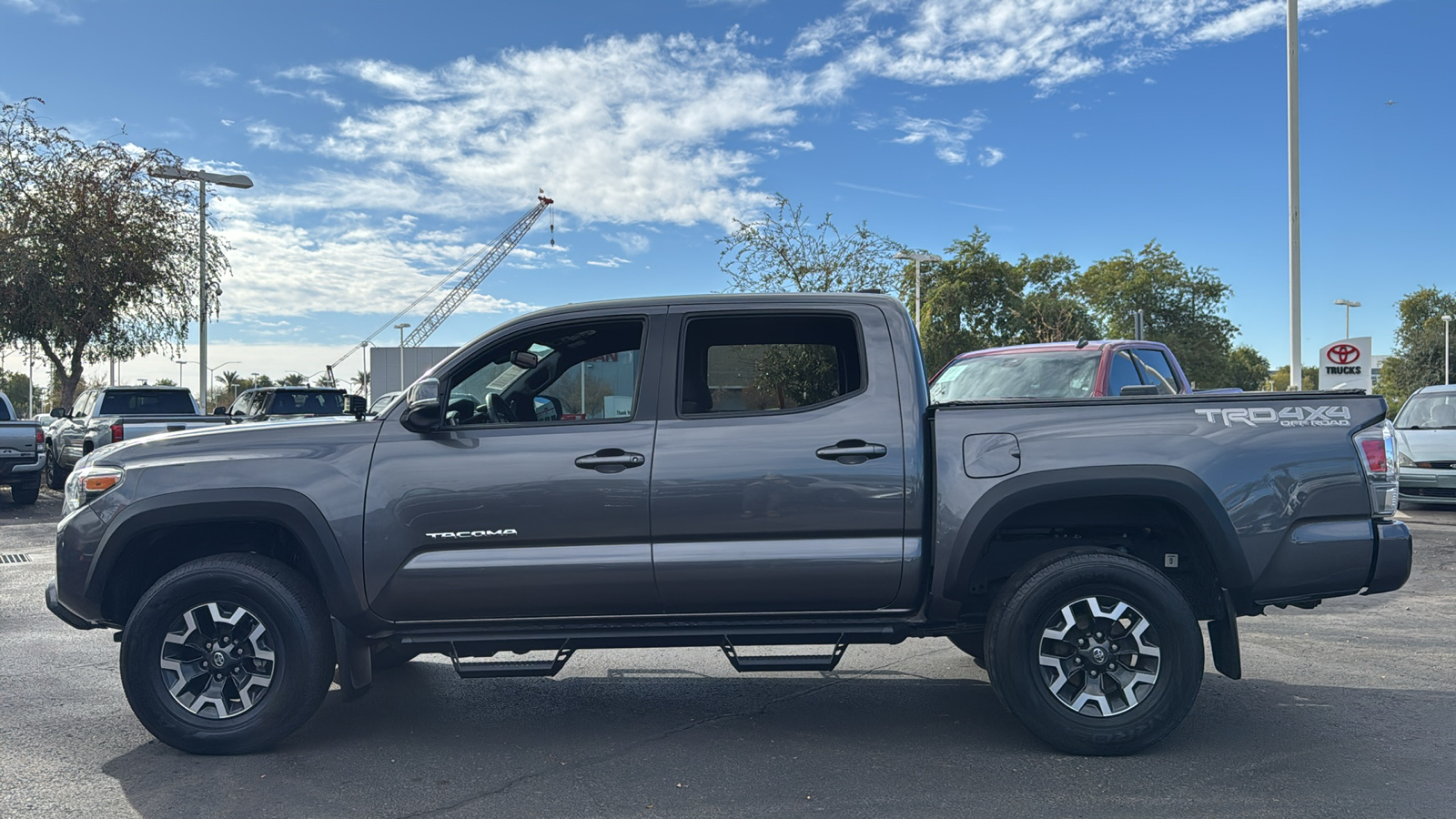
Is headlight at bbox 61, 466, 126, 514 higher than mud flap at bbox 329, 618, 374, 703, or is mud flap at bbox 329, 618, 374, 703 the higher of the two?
headlight at bbox 61, 466, 126, 514

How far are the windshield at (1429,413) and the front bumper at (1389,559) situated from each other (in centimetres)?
1087

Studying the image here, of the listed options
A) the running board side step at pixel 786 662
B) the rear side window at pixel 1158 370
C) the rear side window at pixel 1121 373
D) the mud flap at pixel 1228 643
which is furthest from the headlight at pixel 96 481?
the rear side window at pixel 1158 370

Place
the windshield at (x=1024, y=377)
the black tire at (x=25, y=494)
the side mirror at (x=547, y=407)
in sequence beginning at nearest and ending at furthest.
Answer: the side mirror at (x=547, y=407)
the windshield at (x=1024, y=377)
the black tire at (x=25, y=494)

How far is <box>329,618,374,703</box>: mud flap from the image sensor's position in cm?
461

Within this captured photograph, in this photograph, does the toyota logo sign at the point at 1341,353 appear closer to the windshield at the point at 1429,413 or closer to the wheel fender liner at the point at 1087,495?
the windshield at the point at 1429,413

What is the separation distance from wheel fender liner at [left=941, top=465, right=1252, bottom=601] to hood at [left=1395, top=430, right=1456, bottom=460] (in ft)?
36.0

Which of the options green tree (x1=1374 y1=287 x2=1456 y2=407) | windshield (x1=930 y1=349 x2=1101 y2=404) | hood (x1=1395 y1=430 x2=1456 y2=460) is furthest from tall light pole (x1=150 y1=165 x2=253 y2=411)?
green tree (x1=1374 y1=287 x2=1456 y2=407)

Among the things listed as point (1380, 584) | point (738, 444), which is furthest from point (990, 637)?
point (1380, 584)

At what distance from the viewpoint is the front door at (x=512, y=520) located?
4.44m

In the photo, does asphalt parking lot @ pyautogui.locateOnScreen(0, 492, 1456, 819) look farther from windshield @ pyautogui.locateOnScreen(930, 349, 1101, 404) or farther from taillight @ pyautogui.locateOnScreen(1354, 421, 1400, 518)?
windshield @ pyautogui.locateOnScreen(930, 349, 1101, 404)

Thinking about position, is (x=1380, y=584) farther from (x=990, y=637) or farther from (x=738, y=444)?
(x=738, y=444)

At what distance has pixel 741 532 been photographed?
14.5 ft

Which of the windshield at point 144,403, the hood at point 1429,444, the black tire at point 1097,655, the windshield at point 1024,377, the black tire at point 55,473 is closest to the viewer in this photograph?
the black tire at point 1097,655

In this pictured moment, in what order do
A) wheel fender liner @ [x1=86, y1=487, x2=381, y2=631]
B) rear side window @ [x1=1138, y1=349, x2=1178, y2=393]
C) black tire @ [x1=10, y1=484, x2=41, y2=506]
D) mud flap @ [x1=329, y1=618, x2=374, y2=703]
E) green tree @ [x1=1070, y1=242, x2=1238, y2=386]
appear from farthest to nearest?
green tree @ [x1=1070, y1=242, x2=1238, y2=386] < black tire @ [x1=10, y1=484, x2=41, y2=506] < rear side window @ [x1=1138, y1=349, x2=1178, y2=393] < mud flap @ [x1=329, y1=618, x2=374, y2=703] < wheel fender liner @ [x1=86, y1=487, x2=381, y2=631]
